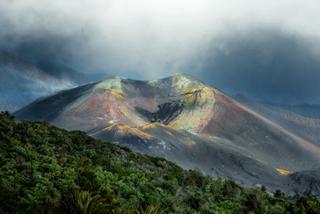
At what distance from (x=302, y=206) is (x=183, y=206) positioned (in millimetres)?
11135

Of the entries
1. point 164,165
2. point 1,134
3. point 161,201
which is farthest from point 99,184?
point 164,165

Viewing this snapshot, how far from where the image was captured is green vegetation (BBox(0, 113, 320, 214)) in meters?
24.5

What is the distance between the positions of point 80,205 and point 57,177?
733 centimetres

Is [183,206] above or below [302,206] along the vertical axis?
below

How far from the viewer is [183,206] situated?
3161 centimetres

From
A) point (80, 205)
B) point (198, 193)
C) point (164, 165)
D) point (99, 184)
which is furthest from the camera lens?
point (164, 165)

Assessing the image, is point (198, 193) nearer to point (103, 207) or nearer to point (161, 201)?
point (161, 201)

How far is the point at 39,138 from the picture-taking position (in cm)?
3909

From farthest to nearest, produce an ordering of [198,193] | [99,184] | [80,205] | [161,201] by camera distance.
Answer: [198,193] → [161,201] → [99,184] → [80,205]

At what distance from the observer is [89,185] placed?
90.7 feet

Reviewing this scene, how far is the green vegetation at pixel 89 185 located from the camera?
80.2ft

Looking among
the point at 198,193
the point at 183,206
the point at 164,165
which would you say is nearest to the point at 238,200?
the point at 198,193

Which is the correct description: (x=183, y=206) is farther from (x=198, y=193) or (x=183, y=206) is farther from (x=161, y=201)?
(x=198, y=193)

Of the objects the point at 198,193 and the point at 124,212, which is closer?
the point at 124,212
